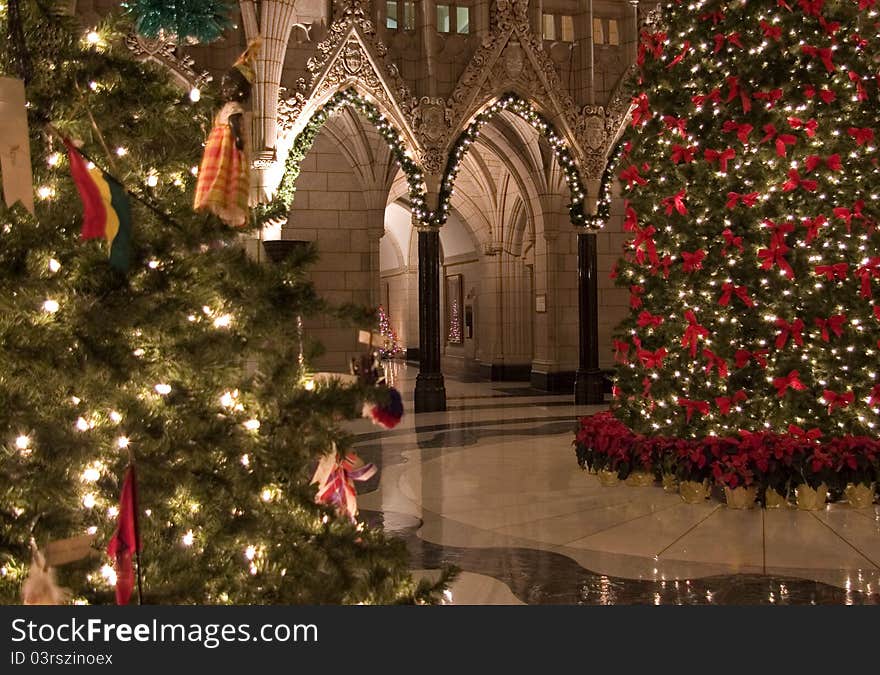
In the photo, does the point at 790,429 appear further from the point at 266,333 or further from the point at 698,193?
the point at 266,333

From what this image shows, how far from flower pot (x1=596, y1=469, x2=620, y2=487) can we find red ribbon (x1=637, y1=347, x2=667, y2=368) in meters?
0.91

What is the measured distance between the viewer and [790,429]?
20.0 feet

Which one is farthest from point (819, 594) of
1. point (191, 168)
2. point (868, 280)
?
point (191, 168)

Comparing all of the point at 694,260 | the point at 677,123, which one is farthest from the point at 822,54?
the point at 694,260

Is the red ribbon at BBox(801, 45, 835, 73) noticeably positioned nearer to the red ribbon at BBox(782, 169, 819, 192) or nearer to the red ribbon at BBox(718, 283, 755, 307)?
the red ribbon at BBox(782, 169, 819, 192)

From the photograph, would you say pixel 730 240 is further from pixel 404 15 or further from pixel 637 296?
pixel 404 15

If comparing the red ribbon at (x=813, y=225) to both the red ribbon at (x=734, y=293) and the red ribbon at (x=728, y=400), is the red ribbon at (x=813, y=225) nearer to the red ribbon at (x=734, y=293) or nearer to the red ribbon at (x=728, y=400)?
the red ribbon at (x=734, y=293)

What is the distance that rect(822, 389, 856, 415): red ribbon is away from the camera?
608 centimetres

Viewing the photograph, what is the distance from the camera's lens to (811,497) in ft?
20.0

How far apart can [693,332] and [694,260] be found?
514 millimetres

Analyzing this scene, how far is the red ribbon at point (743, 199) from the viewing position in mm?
6184

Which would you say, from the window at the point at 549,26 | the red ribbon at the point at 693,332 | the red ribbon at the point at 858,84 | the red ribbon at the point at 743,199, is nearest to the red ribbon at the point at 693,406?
the red ribbon at the point at 693,332

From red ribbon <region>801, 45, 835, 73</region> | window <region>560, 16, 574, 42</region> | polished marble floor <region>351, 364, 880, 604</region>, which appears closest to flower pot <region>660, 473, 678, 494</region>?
polished marble floor <region>351, 364, 880, 604</region>

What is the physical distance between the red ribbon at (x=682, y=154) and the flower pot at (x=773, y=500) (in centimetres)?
239
